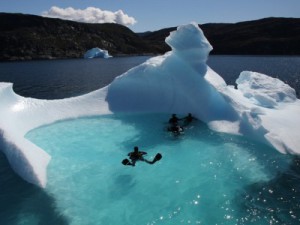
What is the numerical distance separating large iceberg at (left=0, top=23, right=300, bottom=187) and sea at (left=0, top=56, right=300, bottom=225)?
5.33 feet

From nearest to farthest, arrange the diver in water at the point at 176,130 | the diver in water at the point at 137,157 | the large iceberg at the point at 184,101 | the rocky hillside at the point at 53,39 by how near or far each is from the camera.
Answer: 1. the diver in water at the point at 137,157
2. the diver in water at the point at 176,130
3. the large iceberg at the point at 184,101
4. the rocky hillside at the point at 53,39

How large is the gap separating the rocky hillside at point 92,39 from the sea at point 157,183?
4213 inches

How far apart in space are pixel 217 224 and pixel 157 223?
6.49 feet

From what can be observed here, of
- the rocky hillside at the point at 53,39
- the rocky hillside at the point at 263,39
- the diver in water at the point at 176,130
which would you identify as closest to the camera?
the diver in water at the point at 176,130

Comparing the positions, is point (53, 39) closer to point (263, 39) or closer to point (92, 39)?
point (92, 39)

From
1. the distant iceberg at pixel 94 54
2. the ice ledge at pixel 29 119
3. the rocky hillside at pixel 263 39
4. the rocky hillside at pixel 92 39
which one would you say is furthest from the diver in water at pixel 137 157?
the distant iceberg at pixel 94 54

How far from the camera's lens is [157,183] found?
41.0 ft

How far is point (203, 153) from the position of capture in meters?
15.3

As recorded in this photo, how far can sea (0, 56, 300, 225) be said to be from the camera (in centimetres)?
1038

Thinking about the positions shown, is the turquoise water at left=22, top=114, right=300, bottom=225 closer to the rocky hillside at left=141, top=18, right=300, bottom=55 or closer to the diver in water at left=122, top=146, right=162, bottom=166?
the diver in water at left=122, top=146, right=162, bottom=166

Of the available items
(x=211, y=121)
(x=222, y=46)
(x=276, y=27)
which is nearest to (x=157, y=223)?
(x=211, y=121)

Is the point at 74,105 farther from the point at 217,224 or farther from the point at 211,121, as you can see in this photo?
the point at 217,224

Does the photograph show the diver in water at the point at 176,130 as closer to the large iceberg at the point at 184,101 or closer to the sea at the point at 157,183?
the sea at the point at 157,183

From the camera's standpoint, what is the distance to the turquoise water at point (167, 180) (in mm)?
10375
